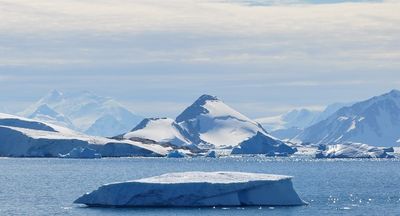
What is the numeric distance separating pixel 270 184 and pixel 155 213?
7943 millimetres

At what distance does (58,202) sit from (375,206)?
23169 millimetres

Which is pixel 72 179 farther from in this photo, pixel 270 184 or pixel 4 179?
pixel 270 184

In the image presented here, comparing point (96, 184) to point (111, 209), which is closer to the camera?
point (111, 209)

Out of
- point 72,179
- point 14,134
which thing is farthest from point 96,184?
point 14,134

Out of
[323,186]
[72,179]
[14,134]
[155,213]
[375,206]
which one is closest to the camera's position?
[155,213]

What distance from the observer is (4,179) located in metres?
110

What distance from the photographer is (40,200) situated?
246 ft

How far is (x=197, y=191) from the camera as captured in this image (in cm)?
6297

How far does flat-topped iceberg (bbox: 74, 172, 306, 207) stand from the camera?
6238 centimetres

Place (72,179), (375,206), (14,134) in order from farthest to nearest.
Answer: (14,134), (72,179), (375,206)

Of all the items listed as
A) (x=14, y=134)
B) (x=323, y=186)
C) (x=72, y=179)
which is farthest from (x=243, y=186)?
(x=14, y=134)

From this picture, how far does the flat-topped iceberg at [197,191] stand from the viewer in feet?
205

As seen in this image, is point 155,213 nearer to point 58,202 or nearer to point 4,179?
point 58,202

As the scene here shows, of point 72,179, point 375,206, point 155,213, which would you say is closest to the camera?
point 155,213
